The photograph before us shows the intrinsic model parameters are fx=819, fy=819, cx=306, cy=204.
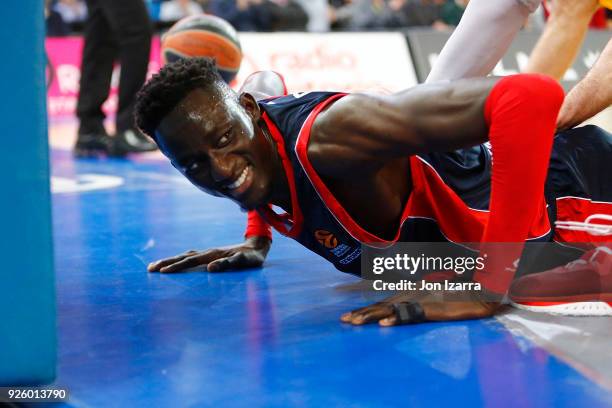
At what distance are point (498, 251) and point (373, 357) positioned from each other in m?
0.47

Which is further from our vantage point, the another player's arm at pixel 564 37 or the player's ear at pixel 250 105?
the another player's arm at pixel 564 37

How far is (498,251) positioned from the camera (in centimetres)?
206

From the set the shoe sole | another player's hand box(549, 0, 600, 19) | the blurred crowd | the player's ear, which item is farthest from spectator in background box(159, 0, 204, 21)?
the shoe sole

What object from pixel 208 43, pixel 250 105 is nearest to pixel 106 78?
pixel 208 43

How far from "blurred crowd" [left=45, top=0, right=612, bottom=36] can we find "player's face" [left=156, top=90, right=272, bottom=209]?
9.29 m

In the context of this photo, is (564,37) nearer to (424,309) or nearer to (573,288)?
(573,288)

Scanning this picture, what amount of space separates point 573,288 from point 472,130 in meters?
0.61

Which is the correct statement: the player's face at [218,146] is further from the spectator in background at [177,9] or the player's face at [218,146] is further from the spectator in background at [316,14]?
the spectator in background at [316,14]

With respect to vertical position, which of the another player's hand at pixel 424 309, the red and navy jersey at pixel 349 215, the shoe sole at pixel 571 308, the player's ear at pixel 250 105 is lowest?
the another player's hand at pixel 424 309

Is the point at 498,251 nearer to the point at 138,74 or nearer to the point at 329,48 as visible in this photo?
the point at 138,74

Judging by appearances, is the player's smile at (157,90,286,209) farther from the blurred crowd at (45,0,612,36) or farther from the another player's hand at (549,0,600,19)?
the blurred crowd at (45,0,612,36)

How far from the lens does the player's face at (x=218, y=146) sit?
2.02 meters

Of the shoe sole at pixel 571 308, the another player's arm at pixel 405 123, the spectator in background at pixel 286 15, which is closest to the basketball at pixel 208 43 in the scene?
the another player's arm at pixel 405 123

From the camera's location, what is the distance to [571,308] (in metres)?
2.14
